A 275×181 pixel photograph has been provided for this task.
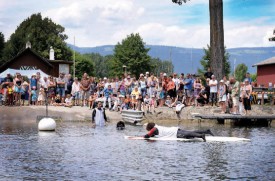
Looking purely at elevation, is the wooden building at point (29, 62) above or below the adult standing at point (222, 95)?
above

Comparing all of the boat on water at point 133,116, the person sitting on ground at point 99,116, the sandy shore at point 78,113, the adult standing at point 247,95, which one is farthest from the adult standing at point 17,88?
the adult standing at point 247,95

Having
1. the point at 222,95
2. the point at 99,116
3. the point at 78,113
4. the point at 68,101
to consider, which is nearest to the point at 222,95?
the point at 222,95

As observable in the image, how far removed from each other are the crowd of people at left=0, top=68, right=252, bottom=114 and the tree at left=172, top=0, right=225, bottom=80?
2.06 metres

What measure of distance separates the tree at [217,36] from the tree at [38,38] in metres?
64.6

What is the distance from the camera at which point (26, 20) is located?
113 meters

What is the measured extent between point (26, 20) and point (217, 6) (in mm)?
76229

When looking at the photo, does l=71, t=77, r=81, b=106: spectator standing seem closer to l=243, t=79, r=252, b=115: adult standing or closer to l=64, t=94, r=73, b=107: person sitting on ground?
l=64, t=94, r=73, b=107: person sitting on ground

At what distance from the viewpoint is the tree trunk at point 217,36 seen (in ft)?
135

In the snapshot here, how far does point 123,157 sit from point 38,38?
3434 inches

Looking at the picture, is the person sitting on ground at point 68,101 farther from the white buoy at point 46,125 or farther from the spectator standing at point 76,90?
the white buoy at point 46,125

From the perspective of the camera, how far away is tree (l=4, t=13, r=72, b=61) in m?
104

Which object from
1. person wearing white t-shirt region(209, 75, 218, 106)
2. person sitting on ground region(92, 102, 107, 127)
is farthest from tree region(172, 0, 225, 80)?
person sitting on ground region(92, 102, 107, 127)

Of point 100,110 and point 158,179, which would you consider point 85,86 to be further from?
point 158,179

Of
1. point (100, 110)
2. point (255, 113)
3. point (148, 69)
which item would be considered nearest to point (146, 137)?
point (100, 110)
